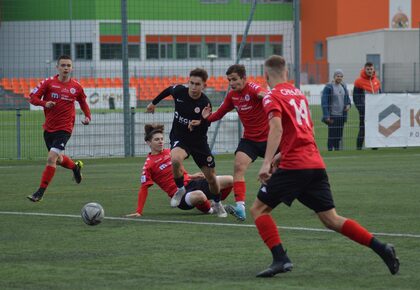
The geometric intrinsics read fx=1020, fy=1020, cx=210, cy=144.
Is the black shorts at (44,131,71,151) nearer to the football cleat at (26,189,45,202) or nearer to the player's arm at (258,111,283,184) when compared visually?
the football cleat at (26,189,45,202)

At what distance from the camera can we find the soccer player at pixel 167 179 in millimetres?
12281

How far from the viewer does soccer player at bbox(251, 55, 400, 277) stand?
8.00 m

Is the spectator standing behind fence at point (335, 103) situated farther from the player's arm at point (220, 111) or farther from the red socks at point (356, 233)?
the red socks at point (356, 233)

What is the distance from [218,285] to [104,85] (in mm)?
36983

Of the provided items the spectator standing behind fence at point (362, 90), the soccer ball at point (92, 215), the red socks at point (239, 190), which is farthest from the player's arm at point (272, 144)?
the spectator standing behind fence at point (362, 90)

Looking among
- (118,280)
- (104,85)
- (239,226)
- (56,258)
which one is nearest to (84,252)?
(56,258)

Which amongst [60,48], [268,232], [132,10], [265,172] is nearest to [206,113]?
[268,232]

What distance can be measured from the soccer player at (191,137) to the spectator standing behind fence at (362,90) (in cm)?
1226

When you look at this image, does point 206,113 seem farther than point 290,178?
Yes

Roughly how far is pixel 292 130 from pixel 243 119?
4.13 meters

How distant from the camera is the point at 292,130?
321 inches

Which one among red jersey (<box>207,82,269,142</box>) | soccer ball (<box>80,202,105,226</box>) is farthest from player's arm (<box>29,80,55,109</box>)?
soccer ball (<box>80,202,105,226</box>)

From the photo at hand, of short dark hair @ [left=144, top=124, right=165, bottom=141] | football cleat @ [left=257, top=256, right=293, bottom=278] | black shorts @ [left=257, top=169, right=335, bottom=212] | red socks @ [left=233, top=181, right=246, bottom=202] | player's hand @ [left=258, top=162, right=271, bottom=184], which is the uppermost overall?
short dark hair @ [left=144, top=124, right=165, bottom=141]

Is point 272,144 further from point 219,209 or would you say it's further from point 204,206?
point 204,206
